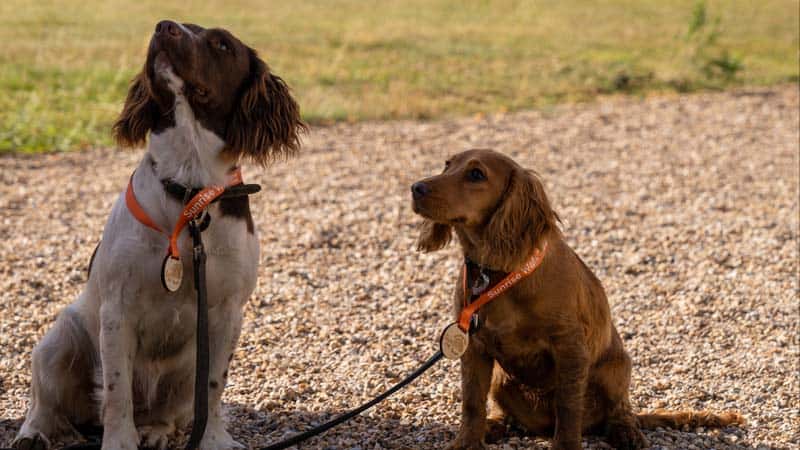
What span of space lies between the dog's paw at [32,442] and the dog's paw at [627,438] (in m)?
2.40

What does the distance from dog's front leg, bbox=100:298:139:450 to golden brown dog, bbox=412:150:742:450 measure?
3.93 feet

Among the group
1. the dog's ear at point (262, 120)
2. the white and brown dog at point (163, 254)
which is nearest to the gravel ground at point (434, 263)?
the white and brown dog at point (163, 254)

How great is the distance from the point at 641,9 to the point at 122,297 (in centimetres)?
2222

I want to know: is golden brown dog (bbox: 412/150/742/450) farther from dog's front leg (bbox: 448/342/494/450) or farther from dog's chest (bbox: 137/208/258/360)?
dog's chest (bbox: 137/208/258/360)

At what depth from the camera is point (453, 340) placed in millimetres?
3957

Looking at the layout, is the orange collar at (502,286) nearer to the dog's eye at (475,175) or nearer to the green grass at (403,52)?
the dog's eye at (475,175)

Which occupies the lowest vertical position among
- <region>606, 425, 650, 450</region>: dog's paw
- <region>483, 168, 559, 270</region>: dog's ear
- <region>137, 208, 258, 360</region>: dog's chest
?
<region>606, 425, 650, 450</region>: dog's paw

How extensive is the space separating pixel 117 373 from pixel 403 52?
13999 mm

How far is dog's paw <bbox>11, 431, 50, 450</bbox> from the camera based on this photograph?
4.11 m

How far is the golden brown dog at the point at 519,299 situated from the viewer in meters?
3.90

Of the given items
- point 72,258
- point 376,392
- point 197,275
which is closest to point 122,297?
point 197,275

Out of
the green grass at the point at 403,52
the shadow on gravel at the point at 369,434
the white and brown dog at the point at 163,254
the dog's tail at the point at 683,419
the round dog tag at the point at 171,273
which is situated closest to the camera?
the round dog tag at the point at 171,273

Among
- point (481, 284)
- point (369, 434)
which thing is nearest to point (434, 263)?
point (369, 434)

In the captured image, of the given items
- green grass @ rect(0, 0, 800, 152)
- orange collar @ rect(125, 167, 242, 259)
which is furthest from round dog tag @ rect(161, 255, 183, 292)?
green grass @ rect(0, 0, 800, 152)
